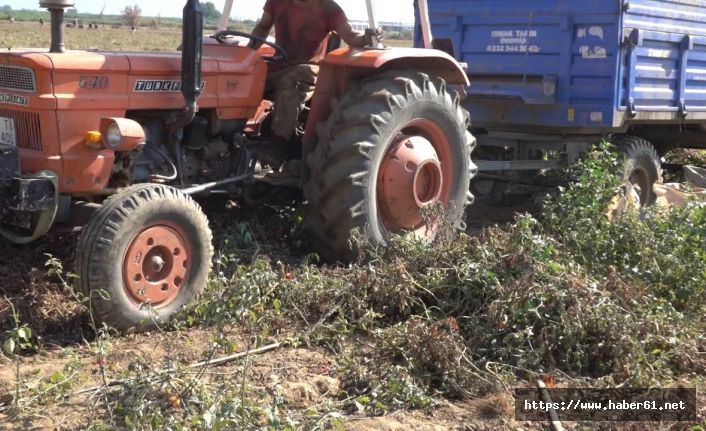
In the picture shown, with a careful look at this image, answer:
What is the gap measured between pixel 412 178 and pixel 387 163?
20 centimetres

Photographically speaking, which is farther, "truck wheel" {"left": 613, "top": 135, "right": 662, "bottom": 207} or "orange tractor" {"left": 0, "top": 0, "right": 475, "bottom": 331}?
"truck wheel" {"left": 613, "top": 135, "right": 662, "bottom": 207}

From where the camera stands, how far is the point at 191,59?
4.74 meters

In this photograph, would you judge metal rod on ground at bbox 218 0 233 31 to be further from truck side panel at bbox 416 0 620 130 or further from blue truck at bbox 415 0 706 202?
truck side panel at bbox 416 0 620 130

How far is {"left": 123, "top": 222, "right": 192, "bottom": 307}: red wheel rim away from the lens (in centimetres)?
440

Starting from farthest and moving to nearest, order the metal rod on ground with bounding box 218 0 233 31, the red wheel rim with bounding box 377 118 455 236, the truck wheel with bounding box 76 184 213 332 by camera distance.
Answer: the metal rod on ground with bounding box 218 0 233 31, the red wheel rim with bounding box 377 118 455 236, the truck wheel with bounding box 76 184 213 332

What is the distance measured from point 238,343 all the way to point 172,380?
2.95ft

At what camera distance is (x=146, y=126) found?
504 cm

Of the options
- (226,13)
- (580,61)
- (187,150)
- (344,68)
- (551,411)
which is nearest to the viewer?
(551,411)

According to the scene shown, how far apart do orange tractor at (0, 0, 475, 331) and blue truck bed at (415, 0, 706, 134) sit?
163cm

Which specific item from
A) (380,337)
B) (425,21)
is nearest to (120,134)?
(380,337)

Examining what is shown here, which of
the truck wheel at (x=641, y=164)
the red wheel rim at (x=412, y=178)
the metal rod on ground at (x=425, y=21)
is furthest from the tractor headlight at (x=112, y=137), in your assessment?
the truck wheel at (x=641, y=164)

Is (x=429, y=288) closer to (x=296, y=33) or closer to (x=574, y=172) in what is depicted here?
(x=296, y=33)

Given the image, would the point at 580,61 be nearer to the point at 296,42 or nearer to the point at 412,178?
the point at 412,178

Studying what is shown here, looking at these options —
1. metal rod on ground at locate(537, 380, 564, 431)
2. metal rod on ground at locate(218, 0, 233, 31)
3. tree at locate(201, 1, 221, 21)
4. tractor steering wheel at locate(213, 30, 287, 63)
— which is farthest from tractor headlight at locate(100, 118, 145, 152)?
metal rod on ground at locate(537, 380, 564, 431)
